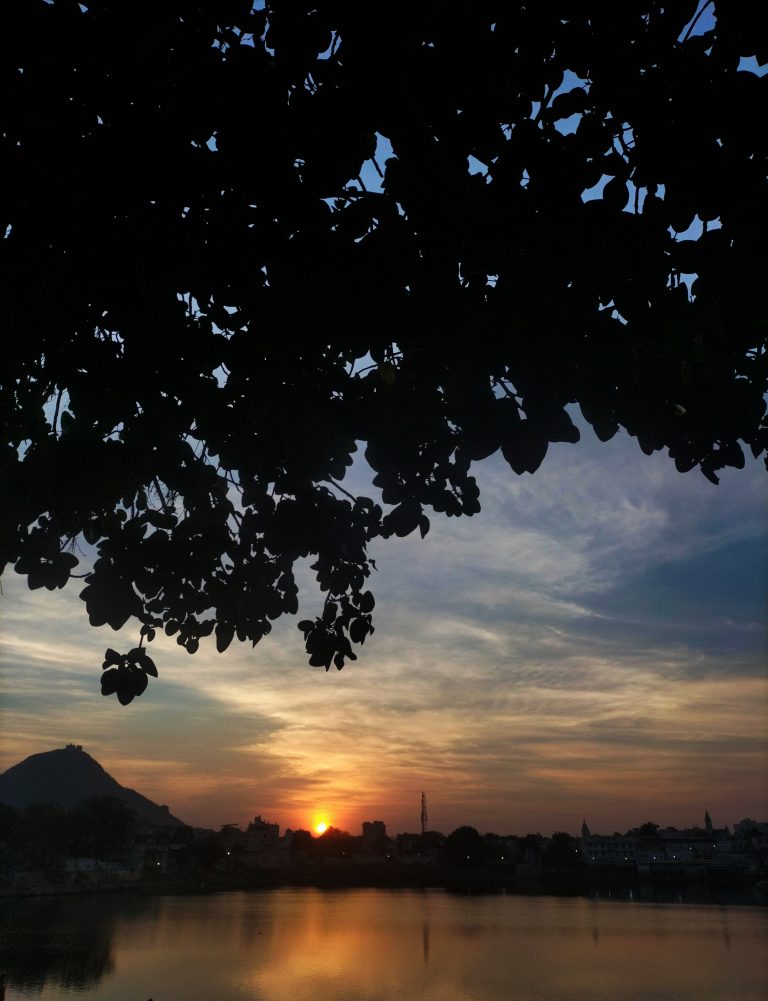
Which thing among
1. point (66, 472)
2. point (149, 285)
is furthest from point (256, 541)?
point (149, 285)

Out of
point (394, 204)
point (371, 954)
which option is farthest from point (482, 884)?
point (394, 204)

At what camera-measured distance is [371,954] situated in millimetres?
59438

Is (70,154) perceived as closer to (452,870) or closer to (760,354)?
(760,354)

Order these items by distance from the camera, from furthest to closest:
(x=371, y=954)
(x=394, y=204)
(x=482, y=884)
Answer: (x=482, y=884) → (x=371, y=954) → (x=394, y=204)

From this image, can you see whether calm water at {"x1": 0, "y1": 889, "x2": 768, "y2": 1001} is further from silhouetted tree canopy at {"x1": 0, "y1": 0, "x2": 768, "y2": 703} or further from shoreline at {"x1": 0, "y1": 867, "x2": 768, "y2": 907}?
silhouetted tree canopy at {"x1": 0, "y1": 0, "x2": 768, "y2": 703}

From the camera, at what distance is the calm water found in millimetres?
43094

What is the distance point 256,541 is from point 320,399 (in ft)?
7.18

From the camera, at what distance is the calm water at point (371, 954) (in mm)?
43094

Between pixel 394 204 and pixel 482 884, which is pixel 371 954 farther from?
pixel 482 884

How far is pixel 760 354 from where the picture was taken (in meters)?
4.82

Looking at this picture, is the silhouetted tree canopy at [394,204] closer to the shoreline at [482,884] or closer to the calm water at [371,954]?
the calm water at [371,954]

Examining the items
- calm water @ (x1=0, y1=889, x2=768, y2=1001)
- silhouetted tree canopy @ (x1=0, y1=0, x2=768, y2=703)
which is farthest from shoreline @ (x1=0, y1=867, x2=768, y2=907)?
silhouetted tree canopy @ (x1=0, y1=0, x2=768, y2=703)

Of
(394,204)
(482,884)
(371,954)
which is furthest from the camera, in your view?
(482,884)

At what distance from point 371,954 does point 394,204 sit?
66442mm
